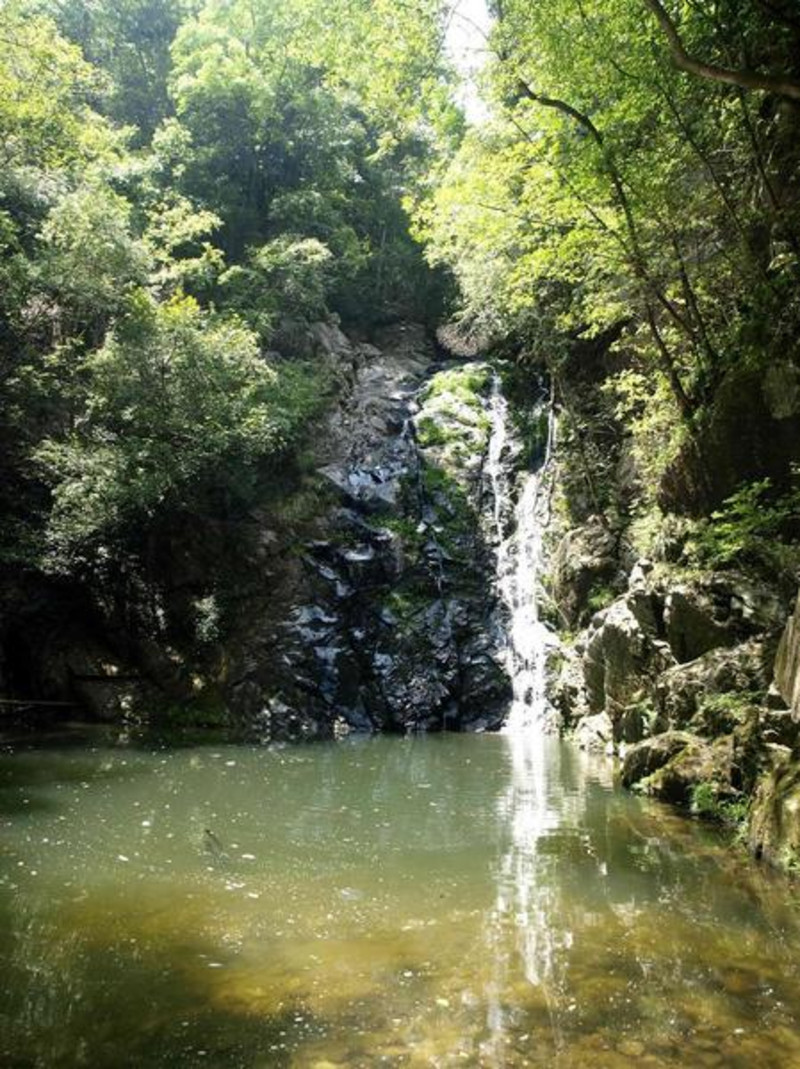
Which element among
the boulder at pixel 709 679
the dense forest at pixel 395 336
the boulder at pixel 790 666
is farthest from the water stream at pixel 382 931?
the dense forest at pixel 395 336

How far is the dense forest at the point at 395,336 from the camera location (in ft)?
34.2

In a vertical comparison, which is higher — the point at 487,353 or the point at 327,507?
the point at 487,353

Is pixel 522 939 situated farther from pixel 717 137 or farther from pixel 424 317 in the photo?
pixel 424 317

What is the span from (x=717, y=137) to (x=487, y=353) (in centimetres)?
1555

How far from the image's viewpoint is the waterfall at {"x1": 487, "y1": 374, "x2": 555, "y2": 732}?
16.7m

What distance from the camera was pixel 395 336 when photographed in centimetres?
2869

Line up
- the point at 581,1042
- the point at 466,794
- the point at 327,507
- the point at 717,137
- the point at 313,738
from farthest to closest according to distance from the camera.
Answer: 1. the point at 327,507
2. the point at 313,738
3. the point at 717,137
4. the point at 466,794
5. the point at 581,1042

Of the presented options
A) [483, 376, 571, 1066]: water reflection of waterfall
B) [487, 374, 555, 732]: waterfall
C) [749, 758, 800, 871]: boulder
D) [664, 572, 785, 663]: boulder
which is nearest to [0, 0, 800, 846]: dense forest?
[664, 572, 785, 663]: boulder

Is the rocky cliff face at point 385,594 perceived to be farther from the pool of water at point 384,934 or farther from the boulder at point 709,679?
the pool of water at point 384,934

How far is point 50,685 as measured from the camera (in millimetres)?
16812

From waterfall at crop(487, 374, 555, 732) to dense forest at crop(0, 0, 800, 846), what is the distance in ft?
1.37

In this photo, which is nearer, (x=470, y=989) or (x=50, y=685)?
(x=470, y=989)

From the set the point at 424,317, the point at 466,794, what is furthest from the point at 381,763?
the point at 424,317

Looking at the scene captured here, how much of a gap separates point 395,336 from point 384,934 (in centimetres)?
2561
